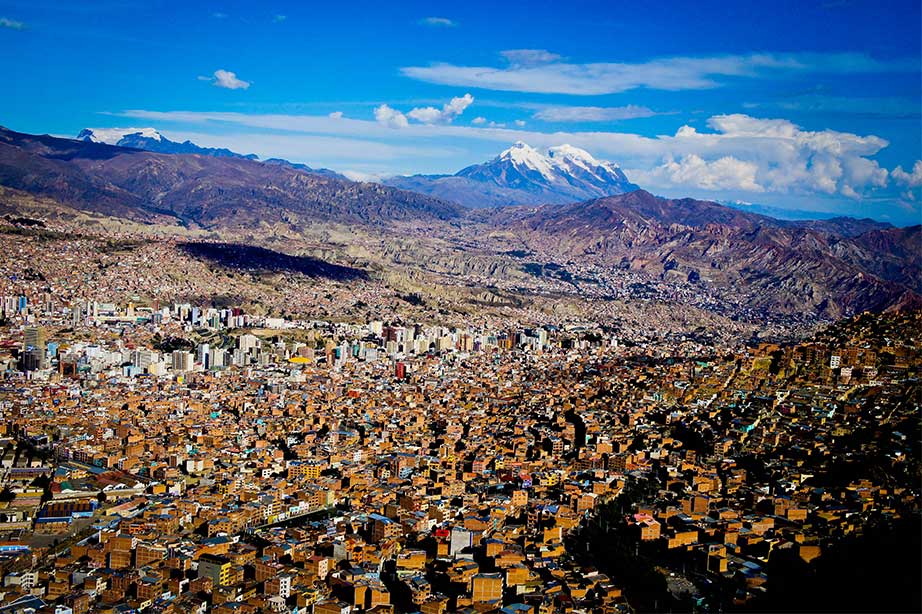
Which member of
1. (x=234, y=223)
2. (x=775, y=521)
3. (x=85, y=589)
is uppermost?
(x=234, y=223)

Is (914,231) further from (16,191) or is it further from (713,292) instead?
(16,191)

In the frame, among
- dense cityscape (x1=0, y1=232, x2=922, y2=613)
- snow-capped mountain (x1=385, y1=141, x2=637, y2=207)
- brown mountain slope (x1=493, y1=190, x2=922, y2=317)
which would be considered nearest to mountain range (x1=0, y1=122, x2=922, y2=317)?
brown mountain slope (x1=493, y1=190, x2=922, y2=317)

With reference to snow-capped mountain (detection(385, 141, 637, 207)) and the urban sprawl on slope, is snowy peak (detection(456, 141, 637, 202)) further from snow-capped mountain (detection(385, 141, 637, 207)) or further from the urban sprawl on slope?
the urban sprawl on slope

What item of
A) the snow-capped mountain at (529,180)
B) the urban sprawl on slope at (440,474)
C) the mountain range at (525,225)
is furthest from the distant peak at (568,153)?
the urban sprawl on slope at (440,474)

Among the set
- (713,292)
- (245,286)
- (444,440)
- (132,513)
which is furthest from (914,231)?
(132,513)

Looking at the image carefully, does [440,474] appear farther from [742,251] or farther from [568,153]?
[568,153]

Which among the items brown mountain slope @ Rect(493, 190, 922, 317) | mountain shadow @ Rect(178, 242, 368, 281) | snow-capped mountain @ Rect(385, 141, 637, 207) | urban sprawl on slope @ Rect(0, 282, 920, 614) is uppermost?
snow-capped mountain @ Rect(385, 141, 637, 207)

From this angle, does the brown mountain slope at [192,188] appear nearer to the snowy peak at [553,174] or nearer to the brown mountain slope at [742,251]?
the brown mountain slope at [742,251]
